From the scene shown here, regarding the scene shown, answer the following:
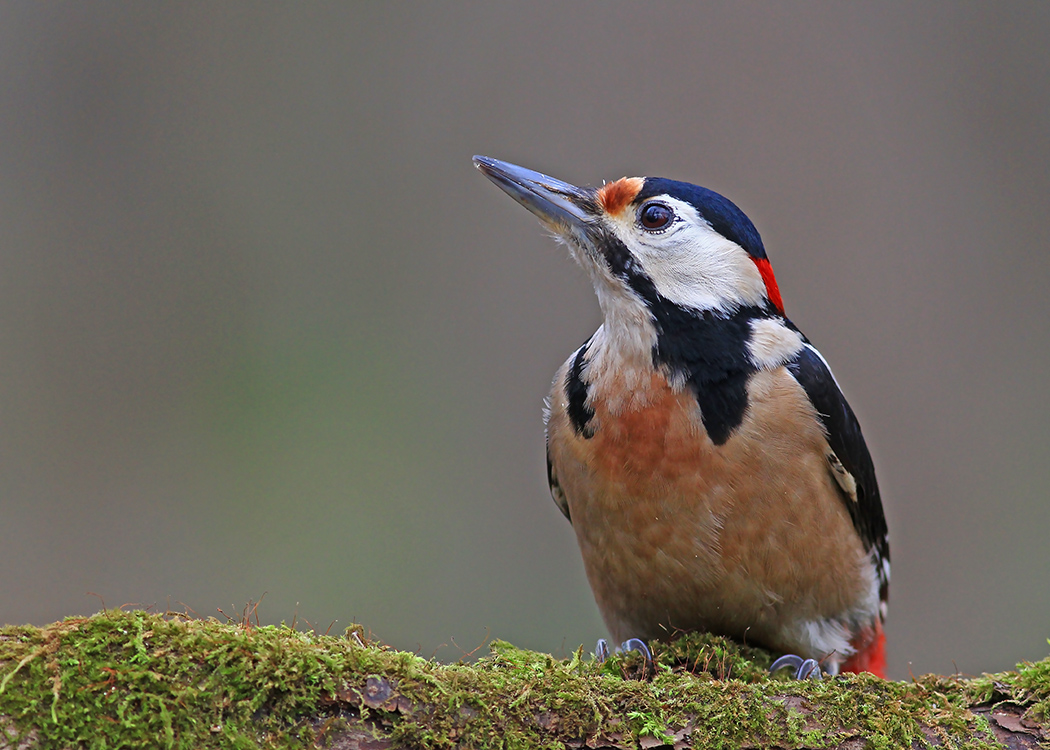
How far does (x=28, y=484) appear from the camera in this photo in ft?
28.1

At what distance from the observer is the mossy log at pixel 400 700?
2178mm

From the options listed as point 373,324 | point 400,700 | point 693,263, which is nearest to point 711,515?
point 693,263

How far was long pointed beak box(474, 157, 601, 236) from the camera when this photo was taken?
12.6 feet

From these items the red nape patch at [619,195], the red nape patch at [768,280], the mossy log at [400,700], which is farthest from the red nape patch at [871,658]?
the red nape patch at [619,195]

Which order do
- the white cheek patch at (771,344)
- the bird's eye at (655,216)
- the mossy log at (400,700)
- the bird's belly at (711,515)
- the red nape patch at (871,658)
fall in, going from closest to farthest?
1. the mossy log at (400,700)
2. the bird's belly at (711,515)
3. the white cheek patch at (771,344)
4. the bird's eye at (655,216)
5. the red nape patch at (871,658)

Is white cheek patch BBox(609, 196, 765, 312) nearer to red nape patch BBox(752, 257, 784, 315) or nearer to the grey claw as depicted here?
red nape patch BBox(752, 257, 784, 315)

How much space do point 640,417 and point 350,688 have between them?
5.15 feet

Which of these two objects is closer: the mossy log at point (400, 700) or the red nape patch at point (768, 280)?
the mossy log at point (400, 700)

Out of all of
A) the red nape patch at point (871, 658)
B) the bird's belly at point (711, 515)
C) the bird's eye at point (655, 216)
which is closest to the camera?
the bird's belly at point (711, 515)

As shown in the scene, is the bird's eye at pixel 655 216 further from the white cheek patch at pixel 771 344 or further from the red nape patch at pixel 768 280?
the white cheek patch at pixel 771 344

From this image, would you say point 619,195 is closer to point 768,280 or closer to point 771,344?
point 768,280

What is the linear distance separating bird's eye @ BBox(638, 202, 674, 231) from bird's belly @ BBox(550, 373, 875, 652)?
662 millimetres

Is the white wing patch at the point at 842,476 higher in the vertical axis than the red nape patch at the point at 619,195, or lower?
lower

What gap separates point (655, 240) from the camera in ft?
12.3
